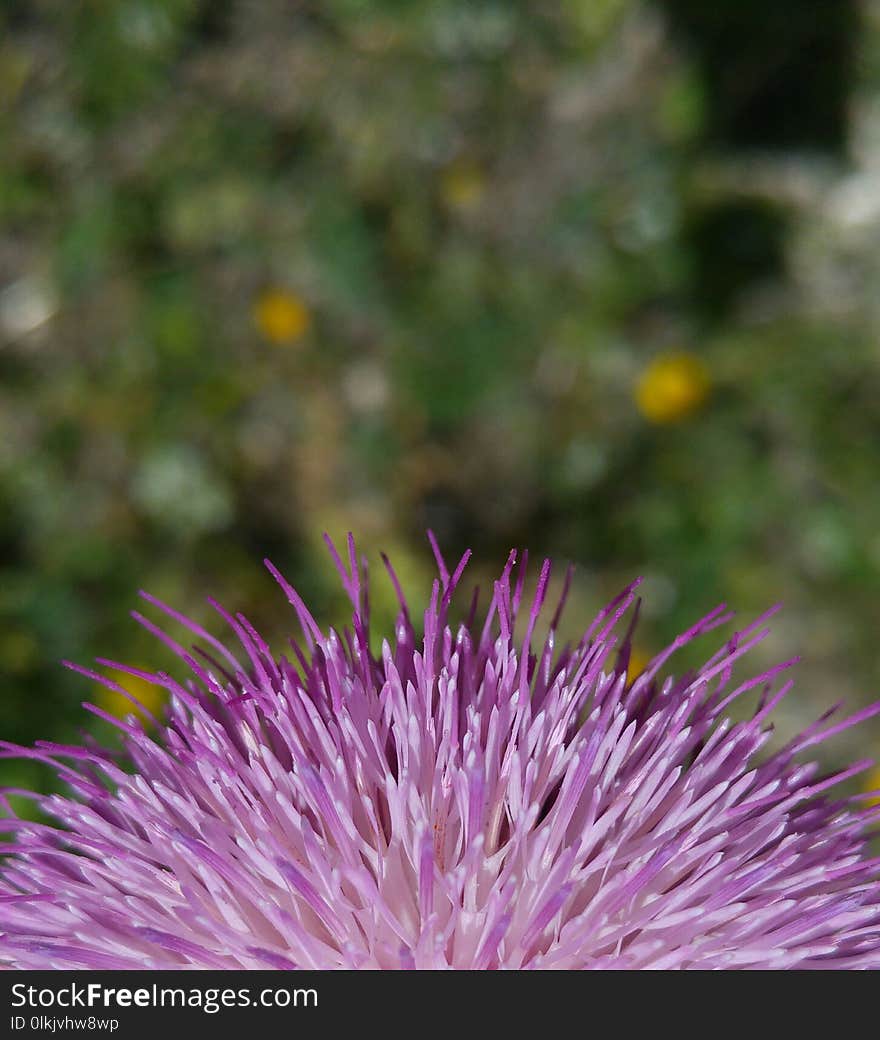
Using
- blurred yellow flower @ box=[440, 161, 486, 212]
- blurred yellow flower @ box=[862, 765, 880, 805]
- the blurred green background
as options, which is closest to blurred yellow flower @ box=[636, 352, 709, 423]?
the blurred green background

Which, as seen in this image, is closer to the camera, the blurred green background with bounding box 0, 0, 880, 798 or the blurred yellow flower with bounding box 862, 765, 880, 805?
the blurred yellow flower with bounding box 862, 765, 880, 805

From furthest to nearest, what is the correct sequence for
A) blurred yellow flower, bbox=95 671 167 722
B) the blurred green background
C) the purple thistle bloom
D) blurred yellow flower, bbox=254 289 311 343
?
blurred yellow flower, bbox=254 289 311 343 < the blurred green background < blurred yellow flower, bbox=95 671 167 722 < the purple thistle bloom

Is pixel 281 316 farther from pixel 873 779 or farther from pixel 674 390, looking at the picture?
pixel 873 779

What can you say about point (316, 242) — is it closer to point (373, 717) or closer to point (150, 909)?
point (373, 717)

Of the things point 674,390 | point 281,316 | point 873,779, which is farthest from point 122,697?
point 873,779

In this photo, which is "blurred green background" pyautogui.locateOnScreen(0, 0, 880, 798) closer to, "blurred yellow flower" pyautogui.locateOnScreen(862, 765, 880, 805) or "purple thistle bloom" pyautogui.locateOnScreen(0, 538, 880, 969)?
"blurred yellow flower" pyautogui.locateOnScreen(862, 765, 880, 805)
